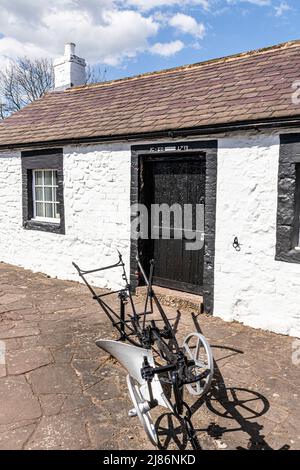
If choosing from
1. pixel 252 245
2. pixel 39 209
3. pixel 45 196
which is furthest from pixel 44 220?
pixel 252 245

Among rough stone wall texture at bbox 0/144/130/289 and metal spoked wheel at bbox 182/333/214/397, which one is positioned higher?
rough stone wall texture at bbox 0/144/130/289

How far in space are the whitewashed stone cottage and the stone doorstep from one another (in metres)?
0.15

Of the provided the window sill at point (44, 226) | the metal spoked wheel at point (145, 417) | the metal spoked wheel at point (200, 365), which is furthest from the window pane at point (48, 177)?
the metal spoked wheel at point (145, 417)

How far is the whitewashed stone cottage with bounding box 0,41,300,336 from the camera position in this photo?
508 centimetres

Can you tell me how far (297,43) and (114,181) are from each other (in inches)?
163

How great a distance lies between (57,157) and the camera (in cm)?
796

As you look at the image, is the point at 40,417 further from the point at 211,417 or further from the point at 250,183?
the point at 250,183

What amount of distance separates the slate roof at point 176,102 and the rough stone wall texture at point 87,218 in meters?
0.46

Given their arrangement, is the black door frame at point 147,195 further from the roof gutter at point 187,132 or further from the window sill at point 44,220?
the window sill at point 44,220

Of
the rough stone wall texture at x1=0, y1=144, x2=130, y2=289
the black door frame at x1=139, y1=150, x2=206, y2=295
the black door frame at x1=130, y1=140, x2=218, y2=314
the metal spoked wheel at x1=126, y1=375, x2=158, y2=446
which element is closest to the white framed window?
the rough stone wall texture at x1=0, y1=144, x2=130, y2=289

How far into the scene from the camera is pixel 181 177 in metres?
6.28

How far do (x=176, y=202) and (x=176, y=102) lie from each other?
1900 mm

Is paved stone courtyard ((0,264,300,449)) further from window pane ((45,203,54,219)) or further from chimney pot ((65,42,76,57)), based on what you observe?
chimney pot ((65,42,76,57))

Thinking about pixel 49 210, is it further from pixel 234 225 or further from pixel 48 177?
pixel 234 225
